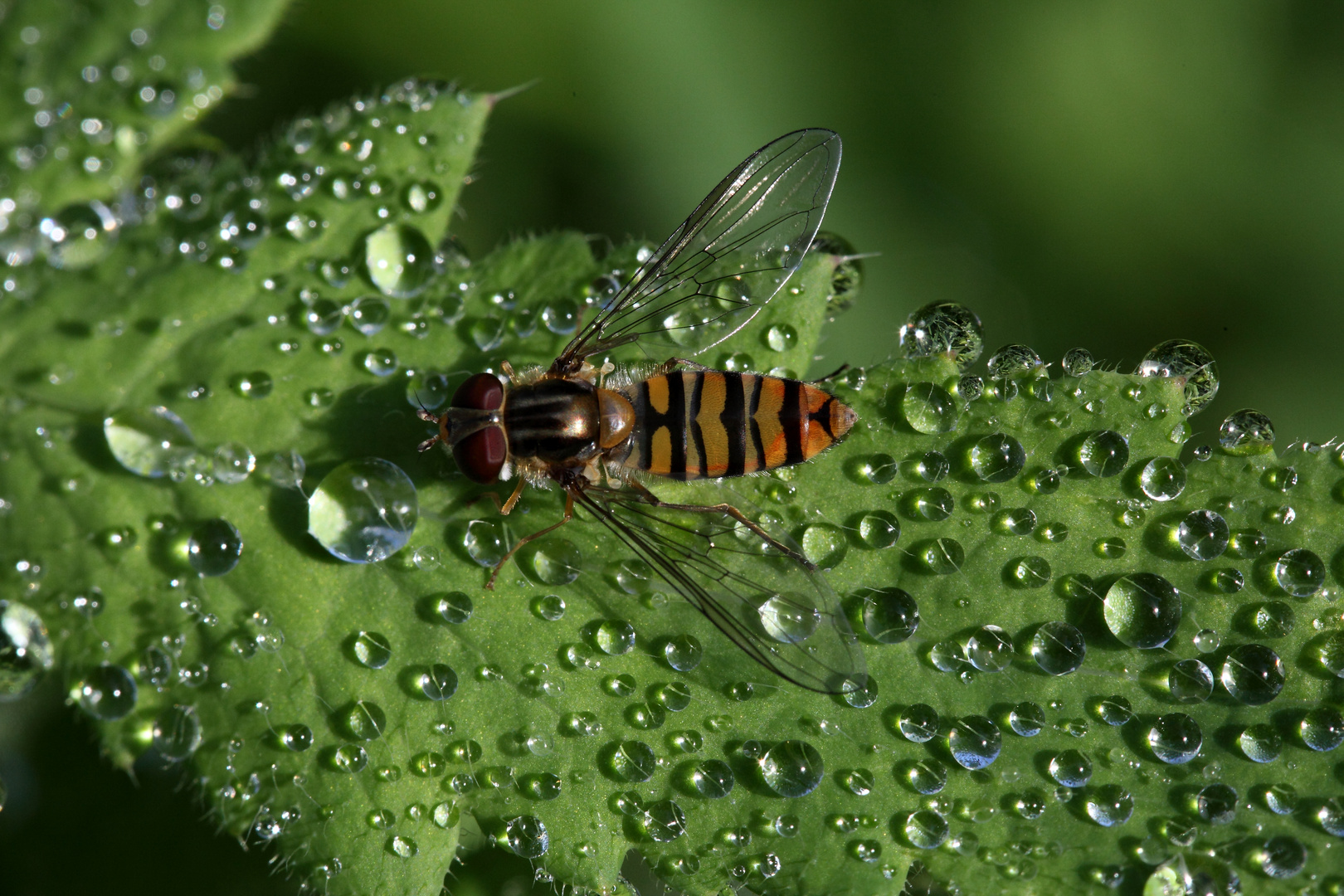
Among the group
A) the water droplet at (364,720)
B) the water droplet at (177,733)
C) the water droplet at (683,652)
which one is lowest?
the water droplet at (177,733)

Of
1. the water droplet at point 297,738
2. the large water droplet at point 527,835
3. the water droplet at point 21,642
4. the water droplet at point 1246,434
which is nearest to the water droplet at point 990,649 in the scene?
the water droplet at point 1246,434

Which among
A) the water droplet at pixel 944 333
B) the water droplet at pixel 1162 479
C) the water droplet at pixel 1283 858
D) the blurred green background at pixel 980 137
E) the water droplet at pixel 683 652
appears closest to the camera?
the water droplet at pixel 1283 858

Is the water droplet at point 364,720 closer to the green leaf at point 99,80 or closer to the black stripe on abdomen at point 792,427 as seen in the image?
the black stripe on abdomen at point 792,427

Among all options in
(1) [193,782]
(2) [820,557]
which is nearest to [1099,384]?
(2) [820,557]

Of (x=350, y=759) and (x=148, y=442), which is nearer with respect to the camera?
(x=350, y=759)

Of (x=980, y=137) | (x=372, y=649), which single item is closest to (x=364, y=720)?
(x=372, y=649)

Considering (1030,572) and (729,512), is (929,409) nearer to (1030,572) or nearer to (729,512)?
(1030,572)

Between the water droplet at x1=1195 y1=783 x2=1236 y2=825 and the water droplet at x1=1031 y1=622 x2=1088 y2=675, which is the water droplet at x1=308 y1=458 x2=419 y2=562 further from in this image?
the water droplet at x1=1195 y1=783 x2=1236 y2=825
